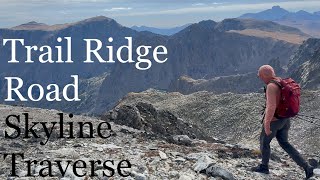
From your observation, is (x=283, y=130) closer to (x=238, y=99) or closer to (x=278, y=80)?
(x=278, y=80)

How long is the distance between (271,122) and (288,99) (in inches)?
31.4

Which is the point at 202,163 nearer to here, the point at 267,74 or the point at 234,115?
the point at 267,74

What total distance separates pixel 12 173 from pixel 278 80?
664 centimetres

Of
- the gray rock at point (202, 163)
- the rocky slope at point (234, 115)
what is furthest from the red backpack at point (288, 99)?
the rocky slope at point (234, 115)

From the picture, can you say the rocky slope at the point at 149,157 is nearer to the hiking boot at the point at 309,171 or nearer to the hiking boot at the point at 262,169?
the hiking boot at the point at 262,169

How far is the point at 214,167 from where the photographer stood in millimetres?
11945

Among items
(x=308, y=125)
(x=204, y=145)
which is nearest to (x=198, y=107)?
(x=308, y=125)

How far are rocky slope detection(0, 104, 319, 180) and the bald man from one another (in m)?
0.67

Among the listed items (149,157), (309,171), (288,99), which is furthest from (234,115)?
(288,99)

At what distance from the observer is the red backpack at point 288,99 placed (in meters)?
11.0

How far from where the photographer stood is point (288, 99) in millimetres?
11102

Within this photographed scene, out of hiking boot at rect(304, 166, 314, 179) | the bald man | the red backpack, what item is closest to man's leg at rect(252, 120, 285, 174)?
the bald man

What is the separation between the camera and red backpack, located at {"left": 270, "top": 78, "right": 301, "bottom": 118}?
1104cm

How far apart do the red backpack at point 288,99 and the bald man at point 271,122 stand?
0.32 feet
